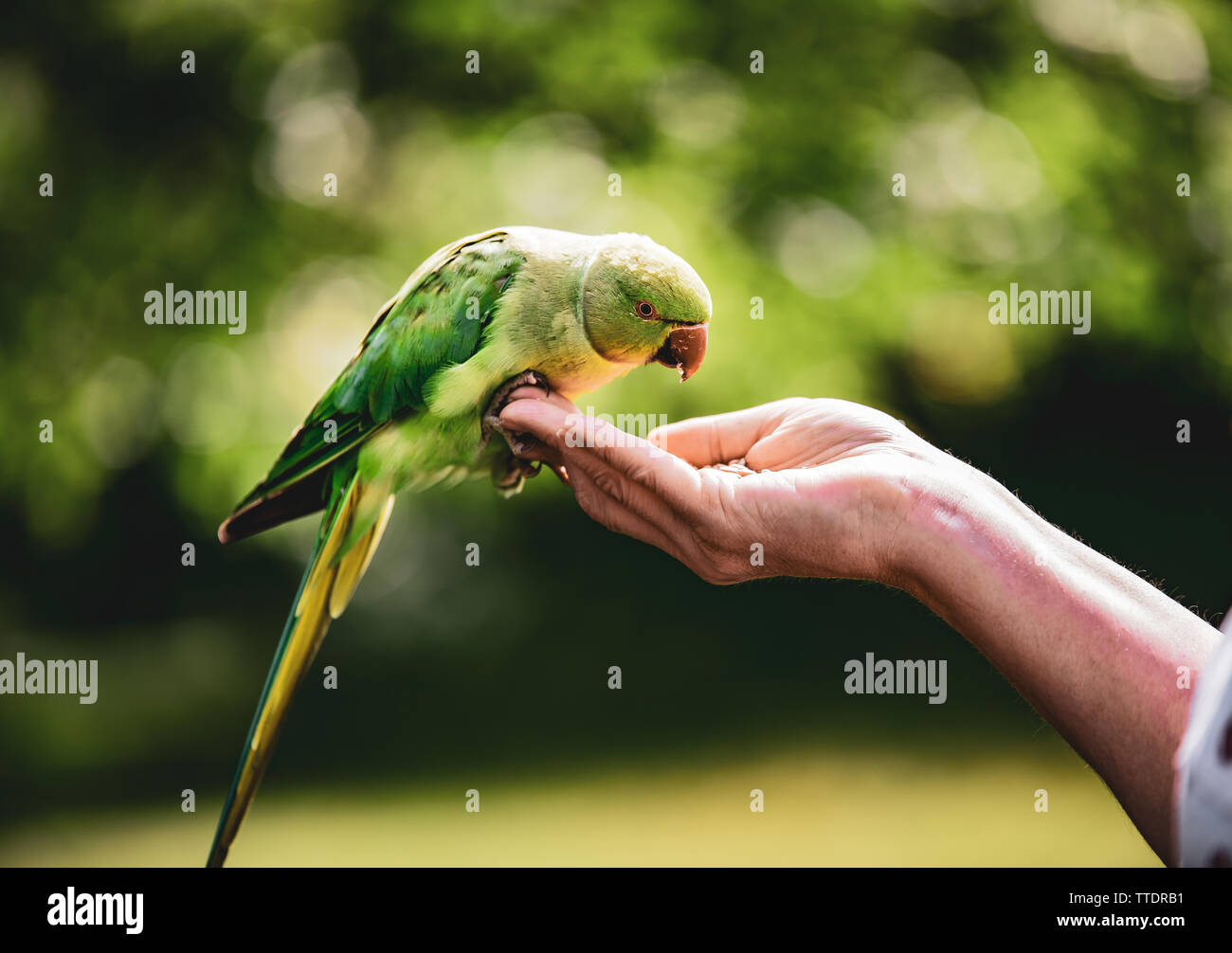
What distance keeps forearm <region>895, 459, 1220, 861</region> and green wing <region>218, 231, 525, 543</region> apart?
1332mm

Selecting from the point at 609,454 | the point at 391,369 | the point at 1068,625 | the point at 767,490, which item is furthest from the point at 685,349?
the point at 1068,625

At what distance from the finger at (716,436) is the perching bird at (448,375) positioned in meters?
0.24

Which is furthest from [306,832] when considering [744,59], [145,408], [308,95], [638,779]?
[744,59]

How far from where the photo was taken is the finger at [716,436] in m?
2.82

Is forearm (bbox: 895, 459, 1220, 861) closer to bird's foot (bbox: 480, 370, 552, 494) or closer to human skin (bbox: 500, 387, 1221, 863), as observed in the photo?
human skin (bbox: 500, 387, 1221, 863)

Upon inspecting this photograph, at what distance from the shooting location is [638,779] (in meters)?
6.70

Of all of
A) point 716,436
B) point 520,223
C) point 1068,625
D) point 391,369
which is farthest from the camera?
point 520,223

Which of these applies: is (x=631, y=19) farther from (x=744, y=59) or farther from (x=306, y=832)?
(x=306, y=832)

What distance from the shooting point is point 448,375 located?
2.63 metres

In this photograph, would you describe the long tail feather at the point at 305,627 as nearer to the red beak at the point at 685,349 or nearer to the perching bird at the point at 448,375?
the perching bird at the point at 448,375

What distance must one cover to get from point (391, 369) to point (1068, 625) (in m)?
1.91

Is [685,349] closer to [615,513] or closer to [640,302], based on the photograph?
[640,302]

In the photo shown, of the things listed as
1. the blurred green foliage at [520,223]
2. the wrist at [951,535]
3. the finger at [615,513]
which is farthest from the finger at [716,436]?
the blurred green foliage at [520,223]

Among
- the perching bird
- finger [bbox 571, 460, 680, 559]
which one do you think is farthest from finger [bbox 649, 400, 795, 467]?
finger [bbox 571, 460, 680, 559]
